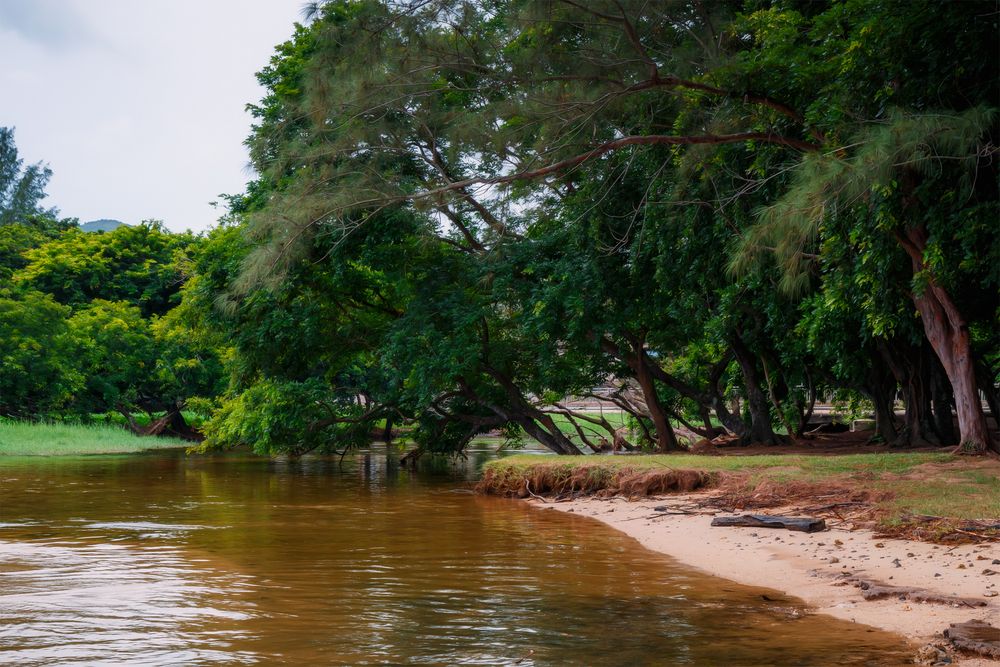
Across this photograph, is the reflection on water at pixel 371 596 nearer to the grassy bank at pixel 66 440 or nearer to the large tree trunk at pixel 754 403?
the large tree trunk at pixel 754 403

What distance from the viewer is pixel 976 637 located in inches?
207

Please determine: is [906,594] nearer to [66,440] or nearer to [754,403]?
[754,403]

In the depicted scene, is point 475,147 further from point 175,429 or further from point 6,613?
point 175,429

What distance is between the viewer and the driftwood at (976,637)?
16.6ft

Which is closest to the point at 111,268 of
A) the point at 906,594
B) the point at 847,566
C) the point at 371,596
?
the point at 371,596

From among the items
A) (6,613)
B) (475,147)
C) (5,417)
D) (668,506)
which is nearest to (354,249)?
(475,147)

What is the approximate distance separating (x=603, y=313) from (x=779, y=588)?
10637 millimetres

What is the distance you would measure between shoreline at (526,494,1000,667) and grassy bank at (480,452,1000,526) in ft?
2.25

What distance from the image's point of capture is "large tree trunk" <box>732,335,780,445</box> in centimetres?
1898

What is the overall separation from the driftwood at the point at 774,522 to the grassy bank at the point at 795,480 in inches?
23.7

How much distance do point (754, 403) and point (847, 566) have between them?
12156mm

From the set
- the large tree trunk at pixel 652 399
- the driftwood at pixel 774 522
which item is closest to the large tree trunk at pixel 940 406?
the large tree trunk at pixel 652 399

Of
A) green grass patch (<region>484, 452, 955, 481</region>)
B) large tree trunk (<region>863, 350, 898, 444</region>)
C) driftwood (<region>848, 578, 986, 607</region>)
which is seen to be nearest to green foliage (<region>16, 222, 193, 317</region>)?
green grass patch (<region>484, 452, 955, 481</region>)

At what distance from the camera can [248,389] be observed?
21.6 metres
